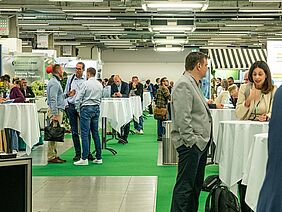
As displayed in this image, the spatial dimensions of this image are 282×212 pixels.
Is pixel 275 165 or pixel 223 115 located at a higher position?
pixel 275 165

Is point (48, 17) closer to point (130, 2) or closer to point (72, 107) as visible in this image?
point (130, 2)

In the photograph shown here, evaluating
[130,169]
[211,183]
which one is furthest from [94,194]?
[130,169]

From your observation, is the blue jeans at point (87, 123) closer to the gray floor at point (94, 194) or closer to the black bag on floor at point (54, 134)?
the black bag on floor at point (54, 134)

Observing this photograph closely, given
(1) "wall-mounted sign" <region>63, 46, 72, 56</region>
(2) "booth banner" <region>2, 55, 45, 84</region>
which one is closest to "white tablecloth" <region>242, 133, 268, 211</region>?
(2) "booth banner" <region>2, 55, 45, 84</region>

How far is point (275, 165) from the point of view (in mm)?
1616

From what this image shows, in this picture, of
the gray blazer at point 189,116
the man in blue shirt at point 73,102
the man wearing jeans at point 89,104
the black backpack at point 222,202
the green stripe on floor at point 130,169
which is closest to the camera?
the gray blazer at point 189,116

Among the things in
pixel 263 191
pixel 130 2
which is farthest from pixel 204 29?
pixel 263 191

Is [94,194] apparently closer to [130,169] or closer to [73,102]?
[130,169]

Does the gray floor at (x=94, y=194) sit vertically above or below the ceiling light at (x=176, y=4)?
below

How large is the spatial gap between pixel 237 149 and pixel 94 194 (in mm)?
2169

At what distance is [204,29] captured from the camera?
24.1 m

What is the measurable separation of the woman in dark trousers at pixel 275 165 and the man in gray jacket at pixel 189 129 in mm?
3101

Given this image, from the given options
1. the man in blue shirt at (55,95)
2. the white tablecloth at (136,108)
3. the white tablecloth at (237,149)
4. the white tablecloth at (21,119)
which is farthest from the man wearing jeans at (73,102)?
the white tablecloth at (136,108)

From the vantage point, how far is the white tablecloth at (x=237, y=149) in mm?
5660
